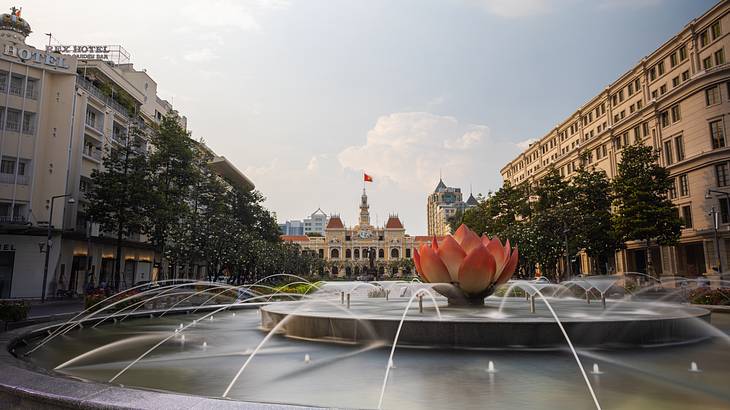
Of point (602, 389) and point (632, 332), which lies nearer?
point (602, 389)

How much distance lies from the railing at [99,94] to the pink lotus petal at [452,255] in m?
34.9

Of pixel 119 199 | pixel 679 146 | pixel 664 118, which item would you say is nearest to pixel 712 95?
pixel 679 146

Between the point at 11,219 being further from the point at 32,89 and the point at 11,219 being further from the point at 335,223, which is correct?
the point at 335,223

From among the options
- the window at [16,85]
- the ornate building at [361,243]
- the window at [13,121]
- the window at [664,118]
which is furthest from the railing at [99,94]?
the ornate building at [361,243]

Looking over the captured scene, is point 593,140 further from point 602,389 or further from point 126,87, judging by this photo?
point 602,389

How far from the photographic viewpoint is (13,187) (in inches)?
1230

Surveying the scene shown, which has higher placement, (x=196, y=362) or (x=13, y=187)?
(x=13, y=187)

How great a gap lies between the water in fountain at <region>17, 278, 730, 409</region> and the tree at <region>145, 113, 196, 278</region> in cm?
2315

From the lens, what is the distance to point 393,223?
156250 mm

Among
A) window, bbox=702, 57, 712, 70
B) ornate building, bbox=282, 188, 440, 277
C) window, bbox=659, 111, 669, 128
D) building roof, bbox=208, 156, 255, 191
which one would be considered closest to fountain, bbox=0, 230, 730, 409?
window, bbox=702, 57, 712, 70

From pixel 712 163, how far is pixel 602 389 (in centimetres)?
3779

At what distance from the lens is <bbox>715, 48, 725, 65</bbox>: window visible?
34.9 m

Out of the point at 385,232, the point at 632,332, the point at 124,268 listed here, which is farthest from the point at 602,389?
the point at 385,232

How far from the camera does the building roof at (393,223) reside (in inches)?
6102
